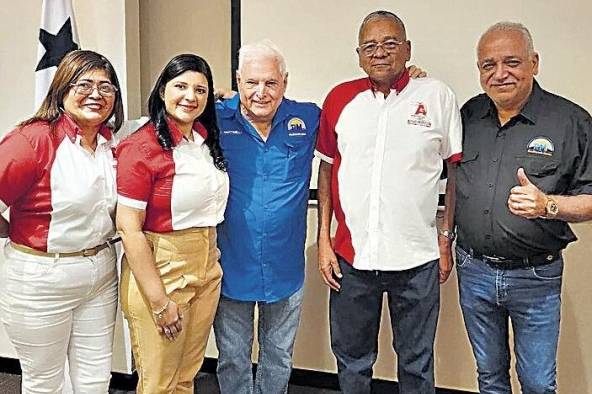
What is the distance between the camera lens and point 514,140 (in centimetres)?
215

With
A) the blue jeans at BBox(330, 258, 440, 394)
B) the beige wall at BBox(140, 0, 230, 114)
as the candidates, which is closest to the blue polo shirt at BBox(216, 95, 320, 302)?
the blue jeans at BBox(330, 258, 440, 394)

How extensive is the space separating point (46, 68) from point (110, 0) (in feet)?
1.65

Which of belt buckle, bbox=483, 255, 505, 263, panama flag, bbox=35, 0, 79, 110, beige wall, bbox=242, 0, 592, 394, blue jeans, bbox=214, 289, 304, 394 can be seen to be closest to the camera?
belt buckle, bbox=483, 255, 505, 263

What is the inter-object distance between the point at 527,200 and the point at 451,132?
41 centimetres

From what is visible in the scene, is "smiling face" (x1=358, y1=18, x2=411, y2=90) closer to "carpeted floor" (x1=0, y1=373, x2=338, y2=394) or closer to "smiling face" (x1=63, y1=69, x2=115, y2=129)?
A: "smiling face" (x1=63, y1=69, x2=115, y2=129)

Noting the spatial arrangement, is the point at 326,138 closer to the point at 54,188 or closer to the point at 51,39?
the point at 54,188

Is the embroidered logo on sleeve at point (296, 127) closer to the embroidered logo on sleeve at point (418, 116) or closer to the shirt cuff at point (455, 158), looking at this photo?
the embroidered logo on sleeve at point (418, 116)

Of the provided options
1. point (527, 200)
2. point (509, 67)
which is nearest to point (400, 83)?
point (509, 67)

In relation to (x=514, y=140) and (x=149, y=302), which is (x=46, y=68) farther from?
(x=514, y=140)

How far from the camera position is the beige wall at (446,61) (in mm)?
2736

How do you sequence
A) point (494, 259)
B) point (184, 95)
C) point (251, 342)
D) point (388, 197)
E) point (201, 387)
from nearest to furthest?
point (184, 95), point (494, 259), point (388, 197), point (251, 342), point (201, 387)

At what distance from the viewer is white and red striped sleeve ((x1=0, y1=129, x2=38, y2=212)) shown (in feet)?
6.43

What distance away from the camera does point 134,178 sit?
6.59ft

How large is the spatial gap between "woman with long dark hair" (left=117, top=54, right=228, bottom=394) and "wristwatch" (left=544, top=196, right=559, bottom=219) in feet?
3.48
